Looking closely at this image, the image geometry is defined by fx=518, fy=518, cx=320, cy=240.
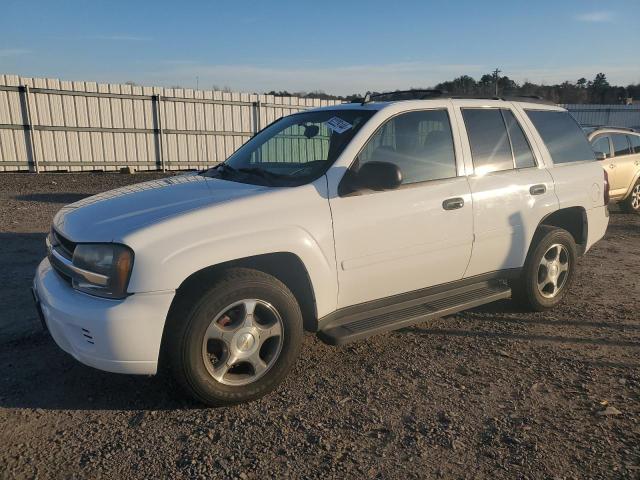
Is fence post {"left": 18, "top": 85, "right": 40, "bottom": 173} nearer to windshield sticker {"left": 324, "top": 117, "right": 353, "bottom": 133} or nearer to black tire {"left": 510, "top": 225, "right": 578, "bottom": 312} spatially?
windshield sticker {"left": 324, "top": 117, "right": 353, "bottom": 133}

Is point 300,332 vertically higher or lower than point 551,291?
higher

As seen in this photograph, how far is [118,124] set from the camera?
1549cm

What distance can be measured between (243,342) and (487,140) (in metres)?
2.67

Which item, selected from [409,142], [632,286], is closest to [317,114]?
[409,142]

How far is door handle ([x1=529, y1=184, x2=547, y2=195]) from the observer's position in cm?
448

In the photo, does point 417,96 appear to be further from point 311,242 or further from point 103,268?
point 103,268

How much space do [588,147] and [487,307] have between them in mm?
1945

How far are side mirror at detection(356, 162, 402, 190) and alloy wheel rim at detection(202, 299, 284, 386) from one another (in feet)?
3.45

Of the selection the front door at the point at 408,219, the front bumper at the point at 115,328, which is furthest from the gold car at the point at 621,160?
the front bumper at the point at 115,328

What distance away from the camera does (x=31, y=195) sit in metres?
11.0

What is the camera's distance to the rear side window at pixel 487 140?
423cm

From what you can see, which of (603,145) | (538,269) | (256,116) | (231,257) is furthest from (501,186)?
(256,116)

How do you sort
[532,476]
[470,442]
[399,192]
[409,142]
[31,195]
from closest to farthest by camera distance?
[532,476] → [470,442] → [399,192] → [409,142] → [31,195]

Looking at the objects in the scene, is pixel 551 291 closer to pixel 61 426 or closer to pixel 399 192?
pixel 399 192
